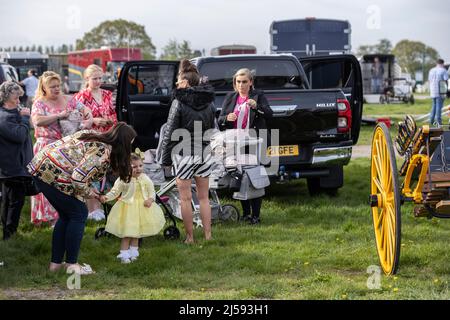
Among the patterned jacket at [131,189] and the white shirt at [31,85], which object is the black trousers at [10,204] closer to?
the patterned jacket at [131,189]

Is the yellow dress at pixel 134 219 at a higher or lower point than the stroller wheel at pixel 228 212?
higher

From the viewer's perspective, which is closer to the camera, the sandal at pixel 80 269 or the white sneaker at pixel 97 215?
the sandal at pixel 80 269

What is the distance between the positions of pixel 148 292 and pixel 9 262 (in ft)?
6.06

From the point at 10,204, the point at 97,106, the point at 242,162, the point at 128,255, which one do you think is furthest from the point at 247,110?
the point at 10,204

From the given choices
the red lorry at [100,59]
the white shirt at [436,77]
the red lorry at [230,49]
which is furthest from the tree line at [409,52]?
the white shirt at [436,77]

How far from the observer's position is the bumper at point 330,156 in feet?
32.3

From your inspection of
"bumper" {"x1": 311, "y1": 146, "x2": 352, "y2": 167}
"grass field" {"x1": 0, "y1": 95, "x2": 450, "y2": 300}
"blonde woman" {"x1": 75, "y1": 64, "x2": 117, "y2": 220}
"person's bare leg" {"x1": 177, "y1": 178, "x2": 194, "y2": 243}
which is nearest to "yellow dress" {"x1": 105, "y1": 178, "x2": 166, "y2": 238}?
"grass field" {"x1": 0, "y1": 95, "x2": 450, "y2": 300}

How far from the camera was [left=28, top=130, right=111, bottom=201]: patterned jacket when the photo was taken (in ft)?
20.8

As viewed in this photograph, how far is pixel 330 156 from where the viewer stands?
9906 mm

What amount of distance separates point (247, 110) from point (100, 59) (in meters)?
42.4

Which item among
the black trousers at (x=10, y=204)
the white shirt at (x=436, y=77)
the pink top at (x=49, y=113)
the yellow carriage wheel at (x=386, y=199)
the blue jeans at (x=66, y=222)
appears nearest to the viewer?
the yellow carriage wheel at (x=386, y=199)

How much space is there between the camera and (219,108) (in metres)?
9.91

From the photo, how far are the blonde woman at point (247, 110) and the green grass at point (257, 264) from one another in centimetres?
30

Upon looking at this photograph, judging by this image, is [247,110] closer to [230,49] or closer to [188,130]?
[188,130]
